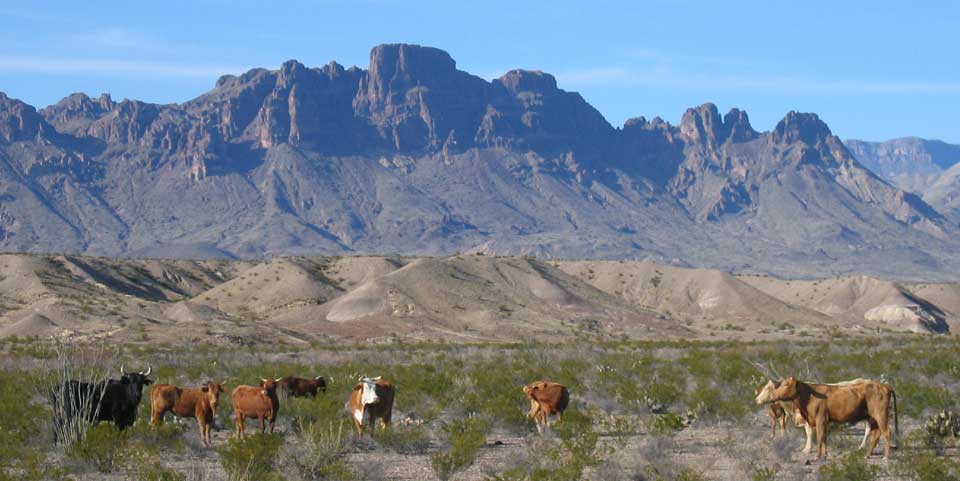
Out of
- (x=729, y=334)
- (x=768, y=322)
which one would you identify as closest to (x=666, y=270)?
(x=768, y=322)

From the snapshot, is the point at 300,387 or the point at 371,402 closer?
the point at 371,402

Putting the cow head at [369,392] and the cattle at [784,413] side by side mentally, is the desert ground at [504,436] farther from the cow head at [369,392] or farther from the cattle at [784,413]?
the cow head at [369,392]

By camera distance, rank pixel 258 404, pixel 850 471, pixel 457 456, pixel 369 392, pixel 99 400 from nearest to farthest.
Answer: pixel 850 471 < pixel 457 456 < pixel 99 400 < pixel 258 404 < pixel 369 392

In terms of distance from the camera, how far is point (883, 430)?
67.4 feet

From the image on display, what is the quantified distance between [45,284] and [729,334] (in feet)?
166

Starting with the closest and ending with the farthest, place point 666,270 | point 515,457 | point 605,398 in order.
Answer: point 515,457 → point 605,398 → point 666,270

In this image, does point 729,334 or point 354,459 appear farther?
point 729,334

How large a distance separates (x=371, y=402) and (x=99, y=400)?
4981mm

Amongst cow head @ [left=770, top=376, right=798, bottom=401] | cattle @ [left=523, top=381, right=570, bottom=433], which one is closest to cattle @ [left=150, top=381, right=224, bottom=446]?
cattle @ [left=523, top=381, right=570, bottom=433]

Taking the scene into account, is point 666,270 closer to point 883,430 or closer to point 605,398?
point 605,398

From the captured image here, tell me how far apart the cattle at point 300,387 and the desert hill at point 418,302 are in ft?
146

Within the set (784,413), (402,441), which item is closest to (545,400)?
(402,441)

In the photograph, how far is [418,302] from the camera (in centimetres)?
9250

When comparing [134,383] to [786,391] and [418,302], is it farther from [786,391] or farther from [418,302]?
[418,302]
